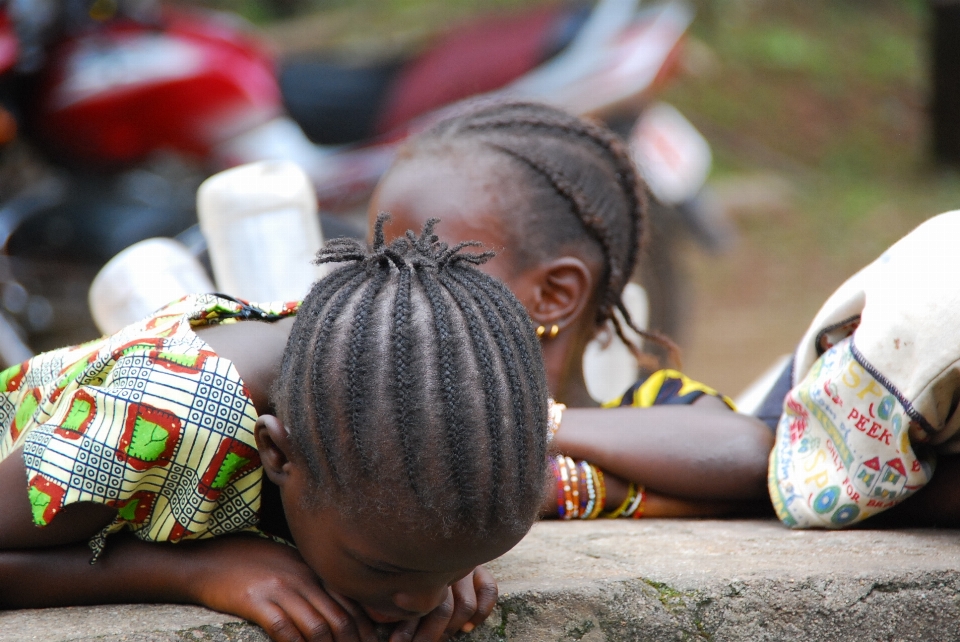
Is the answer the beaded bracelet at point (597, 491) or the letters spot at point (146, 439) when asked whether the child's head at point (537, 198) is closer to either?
the beaded bracelet at point (597, 491)

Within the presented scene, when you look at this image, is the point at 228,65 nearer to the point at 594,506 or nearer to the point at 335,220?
the point at 335,220

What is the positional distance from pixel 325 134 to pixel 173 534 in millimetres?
3339

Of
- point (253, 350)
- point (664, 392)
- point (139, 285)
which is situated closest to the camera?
point (253, 350)

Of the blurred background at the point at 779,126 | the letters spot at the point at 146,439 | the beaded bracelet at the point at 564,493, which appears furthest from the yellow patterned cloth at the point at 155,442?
the blurred background at the point at 779,126

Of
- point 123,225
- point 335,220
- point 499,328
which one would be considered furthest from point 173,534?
point 123,225

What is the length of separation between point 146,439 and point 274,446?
17 centimetres

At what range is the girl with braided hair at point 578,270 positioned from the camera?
1.81 meters

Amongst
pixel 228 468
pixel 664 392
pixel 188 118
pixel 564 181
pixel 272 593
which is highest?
pixel 564 181

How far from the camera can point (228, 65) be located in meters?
4.32

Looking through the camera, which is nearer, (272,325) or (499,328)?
(499,328)

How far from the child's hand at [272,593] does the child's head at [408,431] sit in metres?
0.04

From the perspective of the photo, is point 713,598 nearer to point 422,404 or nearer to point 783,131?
point 422,404

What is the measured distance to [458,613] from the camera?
1396mm

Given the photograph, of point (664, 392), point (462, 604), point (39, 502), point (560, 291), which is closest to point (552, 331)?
point (560, 291)
